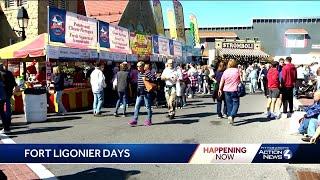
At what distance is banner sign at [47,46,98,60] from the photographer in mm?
14586

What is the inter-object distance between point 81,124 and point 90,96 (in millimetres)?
5498

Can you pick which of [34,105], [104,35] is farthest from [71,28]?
[34,105]

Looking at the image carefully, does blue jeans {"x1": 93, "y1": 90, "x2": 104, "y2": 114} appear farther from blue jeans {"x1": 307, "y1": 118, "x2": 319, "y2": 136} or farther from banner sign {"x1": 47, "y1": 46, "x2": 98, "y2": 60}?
blue jeans {"x1": 307, "y1": 118, "x2": 319, "y2": 136}

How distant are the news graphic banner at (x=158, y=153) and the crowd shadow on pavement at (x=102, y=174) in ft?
5.60

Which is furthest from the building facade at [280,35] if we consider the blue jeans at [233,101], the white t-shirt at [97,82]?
the blue jeans at [233,101]

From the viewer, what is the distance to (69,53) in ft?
50.4

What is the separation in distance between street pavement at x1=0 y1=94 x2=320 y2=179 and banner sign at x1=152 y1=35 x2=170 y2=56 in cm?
966

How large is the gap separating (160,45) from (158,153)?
834 inches

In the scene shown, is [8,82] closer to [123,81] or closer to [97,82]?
[97,82]

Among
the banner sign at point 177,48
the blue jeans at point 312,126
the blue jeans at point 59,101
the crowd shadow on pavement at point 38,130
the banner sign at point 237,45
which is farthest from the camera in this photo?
the banner sign at point 237,45

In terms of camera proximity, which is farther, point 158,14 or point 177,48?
point 158,14

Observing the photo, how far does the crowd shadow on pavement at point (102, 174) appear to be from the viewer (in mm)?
6191

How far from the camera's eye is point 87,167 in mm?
6727

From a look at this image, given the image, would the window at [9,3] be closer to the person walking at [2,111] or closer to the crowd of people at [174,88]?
the crowd of people at [174,88]
